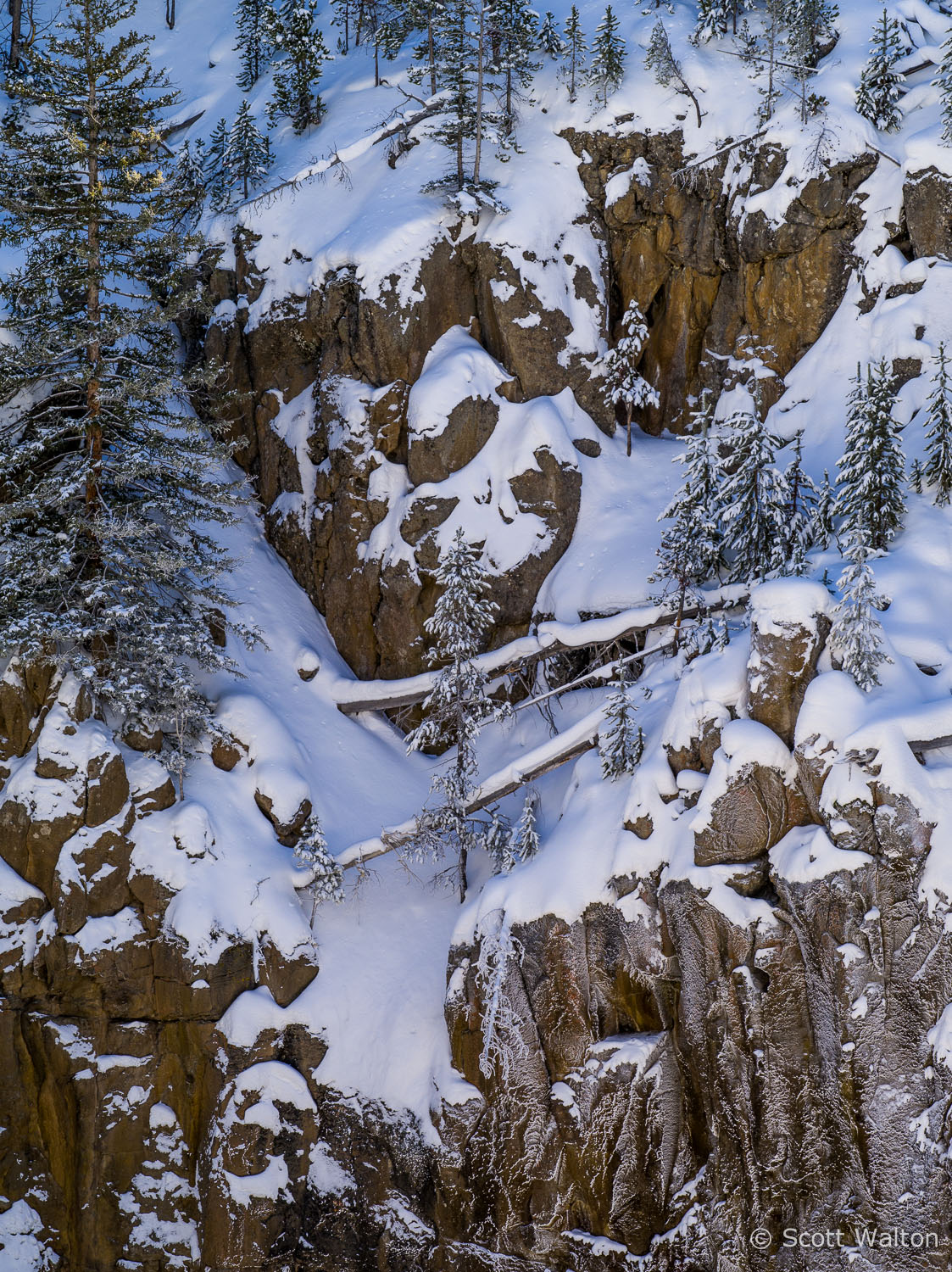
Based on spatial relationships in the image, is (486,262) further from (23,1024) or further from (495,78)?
(23,1024)

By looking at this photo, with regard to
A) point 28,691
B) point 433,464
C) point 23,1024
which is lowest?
point 23,1024

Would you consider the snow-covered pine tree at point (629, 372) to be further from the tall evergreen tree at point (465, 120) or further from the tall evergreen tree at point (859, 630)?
the tall evergreen tree at point (859, 630)

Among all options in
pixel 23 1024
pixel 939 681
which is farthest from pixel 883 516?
pixel 23 1024

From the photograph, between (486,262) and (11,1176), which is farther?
(486,262)

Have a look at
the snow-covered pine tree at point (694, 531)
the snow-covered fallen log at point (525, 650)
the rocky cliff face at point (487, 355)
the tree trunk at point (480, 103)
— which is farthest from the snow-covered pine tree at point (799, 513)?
the tree trunk at point (480, 103)

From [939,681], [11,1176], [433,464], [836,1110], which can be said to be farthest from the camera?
[433,464]

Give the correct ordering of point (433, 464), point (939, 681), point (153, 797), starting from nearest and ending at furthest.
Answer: point (939, 681) → point (153, 797) → point (433, 464)

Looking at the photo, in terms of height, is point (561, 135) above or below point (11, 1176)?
above
